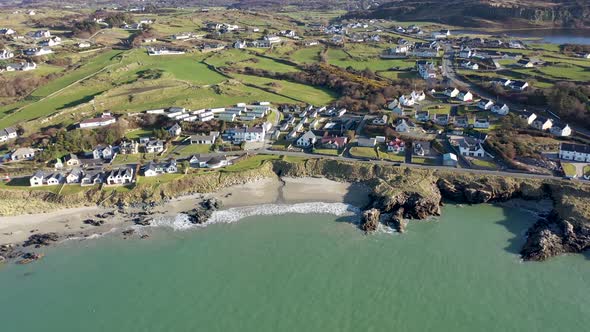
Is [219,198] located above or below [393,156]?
below

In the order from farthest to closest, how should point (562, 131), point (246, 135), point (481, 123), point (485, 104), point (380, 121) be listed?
point (485, 104) → point (380, 121) → point (481, 123) → point (246, 135) → point (562, 131)

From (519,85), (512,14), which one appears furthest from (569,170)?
(512,14)

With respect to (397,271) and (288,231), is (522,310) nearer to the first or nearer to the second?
(397,271)

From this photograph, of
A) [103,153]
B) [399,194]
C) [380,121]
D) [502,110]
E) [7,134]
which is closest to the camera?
[399,194]

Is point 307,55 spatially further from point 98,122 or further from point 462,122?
point 98,122

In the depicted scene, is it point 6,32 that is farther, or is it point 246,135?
point 6,32

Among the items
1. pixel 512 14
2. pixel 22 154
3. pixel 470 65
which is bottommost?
pixel 22 154

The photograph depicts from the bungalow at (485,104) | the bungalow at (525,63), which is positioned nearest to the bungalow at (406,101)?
the bungalow at (485,104)

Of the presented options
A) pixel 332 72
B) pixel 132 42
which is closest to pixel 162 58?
pixel 132 42
